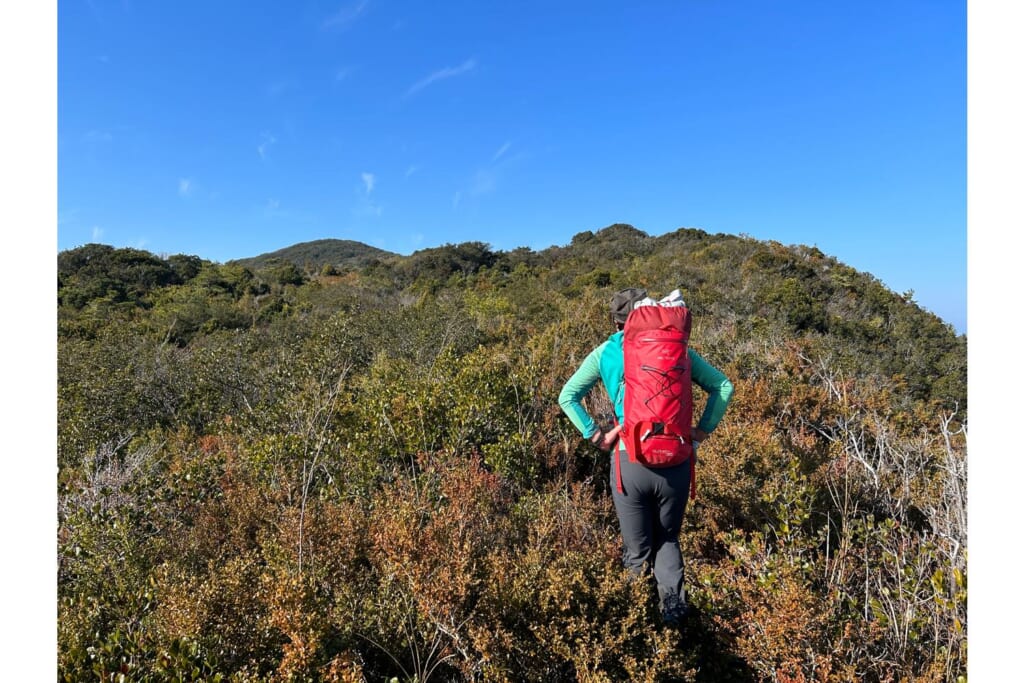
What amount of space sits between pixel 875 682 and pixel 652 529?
36.1 inches

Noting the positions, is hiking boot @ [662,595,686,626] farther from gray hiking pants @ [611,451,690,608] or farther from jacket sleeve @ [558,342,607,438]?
jacket sleeve @ [558,342,607,438]

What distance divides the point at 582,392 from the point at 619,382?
0.67ft

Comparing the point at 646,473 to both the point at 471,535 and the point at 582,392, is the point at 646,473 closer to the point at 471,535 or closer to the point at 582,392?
the point at 582,392

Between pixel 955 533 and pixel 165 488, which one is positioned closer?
pixel 955 533

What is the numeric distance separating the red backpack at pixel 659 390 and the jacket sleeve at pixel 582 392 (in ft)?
0.80

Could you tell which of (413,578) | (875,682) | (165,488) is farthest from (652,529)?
(165,488)

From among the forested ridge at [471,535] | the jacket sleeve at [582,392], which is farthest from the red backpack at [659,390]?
the forested ridge at [471,535]

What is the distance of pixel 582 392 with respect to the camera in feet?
7.82

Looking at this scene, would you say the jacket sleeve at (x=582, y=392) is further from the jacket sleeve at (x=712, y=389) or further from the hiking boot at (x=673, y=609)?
the hiking boot at (x=673, y=609)

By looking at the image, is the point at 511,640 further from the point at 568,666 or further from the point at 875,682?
the point at 875,682

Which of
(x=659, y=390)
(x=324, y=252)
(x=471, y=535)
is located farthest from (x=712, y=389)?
(x=324, y=252)

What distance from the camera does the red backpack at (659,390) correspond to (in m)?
2.04

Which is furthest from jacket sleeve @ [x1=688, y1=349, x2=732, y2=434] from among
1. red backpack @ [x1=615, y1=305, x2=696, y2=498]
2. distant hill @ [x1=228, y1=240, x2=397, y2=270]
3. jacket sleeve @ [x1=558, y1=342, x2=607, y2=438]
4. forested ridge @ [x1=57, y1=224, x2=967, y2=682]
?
distant hill @ [x1=228, y1=240, x2=397, y2=270]

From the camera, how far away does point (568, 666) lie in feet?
5.91
